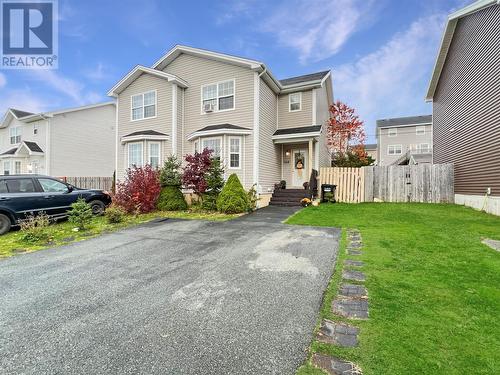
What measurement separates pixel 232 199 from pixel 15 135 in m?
26.7

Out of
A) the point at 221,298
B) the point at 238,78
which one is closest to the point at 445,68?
the point at 238,78

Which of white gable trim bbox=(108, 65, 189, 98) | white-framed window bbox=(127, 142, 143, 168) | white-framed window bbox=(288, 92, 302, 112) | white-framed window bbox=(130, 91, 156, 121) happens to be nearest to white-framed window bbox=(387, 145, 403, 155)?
white-framed window bbox=(288, 92, 302, 112)

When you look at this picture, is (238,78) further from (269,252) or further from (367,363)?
(367,363)

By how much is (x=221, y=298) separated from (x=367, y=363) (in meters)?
1.91

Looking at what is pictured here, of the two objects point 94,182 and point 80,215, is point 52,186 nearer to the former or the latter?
point 80,215

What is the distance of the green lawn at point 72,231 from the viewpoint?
6.40 m

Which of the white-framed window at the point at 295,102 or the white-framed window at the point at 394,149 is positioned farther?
the white-framed window at the point at 394,149

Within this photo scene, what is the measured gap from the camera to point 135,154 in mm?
15203

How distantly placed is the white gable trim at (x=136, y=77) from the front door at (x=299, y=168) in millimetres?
7620

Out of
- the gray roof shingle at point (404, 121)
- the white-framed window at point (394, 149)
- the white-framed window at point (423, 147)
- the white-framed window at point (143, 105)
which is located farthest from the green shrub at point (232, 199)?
the gray roof shingle at point (404, 121)

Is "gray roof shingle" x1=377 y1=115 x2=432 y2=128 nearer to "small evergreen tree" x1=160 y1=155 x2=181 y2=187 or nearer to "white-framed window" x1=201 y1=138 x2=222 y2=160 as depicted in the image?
"white-framed window" x1=201 y1=138 x2=222 y2=160

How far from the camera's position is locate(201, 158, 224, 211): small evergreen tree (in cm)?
1151

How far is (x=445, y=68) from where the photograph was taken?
14148mm

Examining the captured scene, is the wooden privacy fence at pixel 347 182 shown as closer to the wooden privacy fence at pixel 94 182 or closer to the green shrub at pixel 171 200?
the green shrub at pixel 171 200
